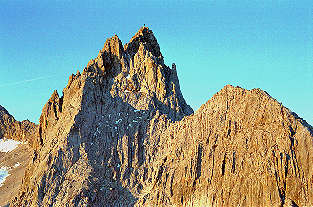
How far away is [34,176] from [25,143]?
→ 7692cm

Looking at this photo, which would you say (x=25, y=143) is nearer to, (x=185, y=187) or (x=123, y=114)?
(x=123, y=114)

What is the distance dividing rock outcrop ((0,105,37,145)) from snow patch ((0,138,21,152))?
1.79 meters

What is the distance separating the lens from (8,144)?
16262 centimetres

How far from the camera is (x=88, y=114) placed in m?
92.4

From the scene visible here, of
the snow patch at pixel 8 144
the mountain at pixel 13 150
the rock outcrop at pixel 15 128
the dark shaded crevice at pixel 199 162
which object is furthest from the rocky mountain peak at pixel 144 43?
the snow patch at pixel 8 144

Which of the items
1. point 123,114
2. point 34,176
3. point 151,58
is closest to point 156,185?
point 123,114

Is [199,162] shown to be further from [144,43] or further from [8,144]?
[8,144]

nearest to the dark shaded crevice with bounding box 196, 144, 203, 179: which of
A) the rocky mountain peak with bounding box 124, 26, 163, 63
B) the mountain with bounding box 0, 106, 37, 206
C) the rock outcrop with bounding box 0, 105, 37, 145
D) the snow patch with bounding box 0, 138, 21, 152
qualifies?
the rocky mountain peak with bounding box 124, 26, 163, 63

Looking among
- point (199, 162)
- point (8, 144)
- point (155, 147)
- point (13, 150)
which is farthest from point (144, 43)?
point (8, 144)

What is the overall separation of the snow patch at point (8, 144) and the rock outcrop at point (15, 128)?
1.79m

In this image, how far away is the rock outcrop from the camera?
162750mm

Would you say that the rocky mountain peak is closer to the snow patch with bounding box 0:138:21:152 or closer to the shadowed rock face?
the shadowed rock face

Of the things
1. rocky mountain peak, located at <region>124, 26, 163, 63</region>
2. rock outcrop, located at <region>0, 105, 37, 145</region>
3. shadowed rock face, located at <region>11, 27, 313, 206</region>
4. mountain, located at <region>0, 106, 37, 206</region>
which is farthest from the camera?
rock outcrop, located at <region>0, 105, 37, 145</region>

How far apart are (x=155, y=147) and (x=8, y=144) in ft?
315
